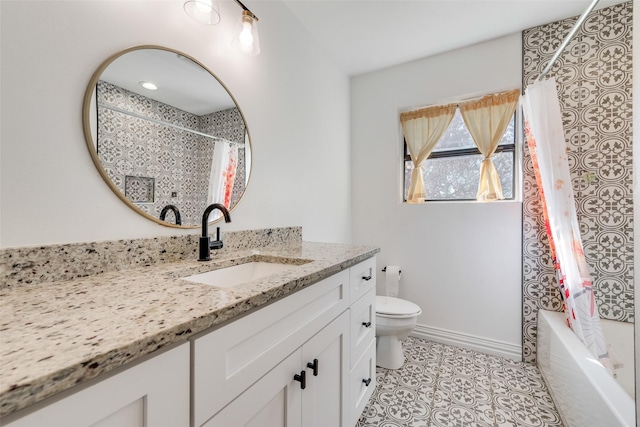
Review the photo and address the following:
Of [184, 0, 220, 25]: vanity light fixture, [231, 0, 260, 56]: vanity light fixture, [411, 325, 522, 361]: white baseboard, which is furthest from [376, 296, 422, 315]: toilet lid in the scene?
[184, 0, 220, 25]: vanity light fixture

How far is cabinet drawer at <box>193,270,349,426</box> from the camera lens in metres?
0.55

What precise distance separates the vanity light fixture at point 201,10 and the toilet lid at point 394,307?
1.87 metres

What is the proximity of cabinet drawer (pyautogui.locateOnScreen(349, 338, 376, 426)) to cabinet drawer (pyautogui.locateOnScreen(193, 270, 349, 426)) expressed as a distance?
0.50 m

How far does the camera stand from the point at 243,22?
1.30 meters

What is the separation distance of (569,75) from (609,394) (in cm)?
193

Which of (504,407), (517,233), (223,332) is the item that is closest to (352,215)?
(517,233)

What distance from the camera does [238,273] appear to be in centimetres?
118

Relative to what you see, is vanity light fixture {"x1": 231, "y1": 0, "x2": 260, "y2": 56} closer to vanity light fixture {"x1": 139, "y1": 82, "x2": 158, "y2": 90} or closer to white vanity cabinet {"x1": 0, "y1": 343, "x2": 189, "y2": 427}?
vanity light fixture {"x1": 139, "y1": 82, "x2": 158, "y2": 90}

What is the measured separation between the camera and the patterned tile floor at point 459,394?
1420 millimetres

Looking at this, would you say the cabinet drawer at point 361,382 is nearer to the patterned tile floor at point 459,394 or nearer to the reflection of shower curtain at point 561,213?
the patterned tile floor at point 459,394

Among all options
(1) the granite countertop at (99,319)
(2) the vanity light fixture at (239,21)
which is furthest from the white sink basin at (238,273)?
(2) the vanity light fixture at (239,21)

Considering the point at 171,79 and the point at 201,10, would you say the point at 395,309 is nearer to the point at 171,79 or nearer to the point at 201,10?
the point at 171,79

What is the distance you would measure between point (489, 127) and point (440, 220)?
32.2 inches

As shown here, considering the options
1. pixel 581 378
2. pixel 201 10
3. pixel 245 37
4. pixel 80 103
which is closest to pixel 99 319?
pixel 80 103
